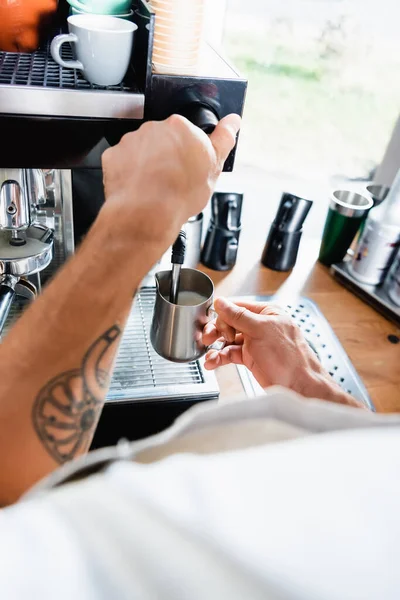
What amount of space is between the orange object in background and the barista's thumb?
0.45 meters

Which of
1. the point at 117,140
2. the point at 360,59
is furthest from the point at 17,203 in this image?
the point at 360,59

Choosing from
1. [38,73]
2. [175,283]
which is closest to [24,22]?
[38,73]

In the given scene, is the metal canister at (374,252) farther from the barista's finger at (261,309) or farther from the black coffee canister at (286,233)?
the barista's finger at (261,309)

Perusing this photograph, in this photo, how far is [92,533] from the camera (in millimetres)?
232

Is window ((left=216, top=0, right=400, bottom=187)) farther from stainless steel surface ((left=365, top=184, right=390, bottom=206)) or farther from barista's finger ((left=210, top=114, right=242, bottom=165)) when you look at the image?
barista's finger ((left=210, top=114, right=242, bottom=165))

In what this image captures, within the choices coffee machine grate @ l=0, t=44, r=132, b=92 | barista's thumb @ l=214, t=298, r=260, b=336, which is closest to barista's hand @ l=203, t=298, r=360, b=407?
barista's thumb @ l=214, t=298, r=260, b=336

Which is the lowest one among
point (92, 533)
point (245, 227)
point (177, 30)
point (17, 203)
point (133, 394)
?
point (245, 227)

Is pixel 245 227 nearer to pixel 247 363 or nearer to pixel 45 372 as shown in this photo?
pixel 247 363

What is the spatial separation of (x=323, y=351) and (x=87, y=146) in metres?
0.62

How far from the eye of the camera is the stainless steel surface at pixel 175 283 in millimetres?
777

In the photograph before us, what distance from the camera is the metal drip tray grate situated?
0.76m

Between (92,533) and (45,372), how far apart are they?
0.19 metres

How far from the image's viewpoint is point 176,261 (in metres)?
0.75

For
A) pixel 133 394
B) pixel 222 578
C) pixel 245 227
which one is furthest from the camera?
pixel 245 227
